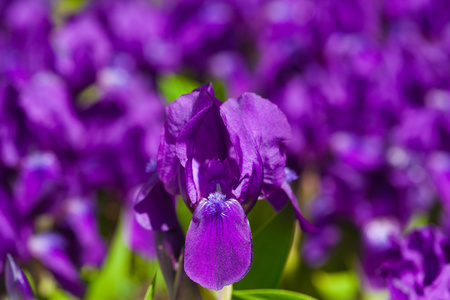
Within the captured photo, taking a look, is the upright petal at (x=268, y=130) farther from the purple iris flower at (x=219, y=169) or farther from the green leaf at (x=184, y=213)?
the green leaf at (x=184, y=213)

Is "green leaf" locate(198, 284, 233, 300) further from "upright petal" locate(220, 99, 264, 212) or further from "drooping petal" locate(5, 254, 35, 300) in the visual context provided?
"drooping petal" locate(5, 254, 35, 300)

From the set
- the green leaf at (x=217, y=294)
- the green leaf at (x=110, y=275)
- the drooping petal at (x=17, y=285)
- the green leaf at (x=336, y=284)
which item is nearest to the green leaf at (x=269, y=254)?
the green leaf at (x=217, y=294)

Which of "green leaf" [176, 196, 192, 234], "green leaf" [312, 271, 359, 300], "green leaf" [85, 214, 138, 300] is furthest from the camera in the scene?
"green leaf" [312, 271, 359, 300]

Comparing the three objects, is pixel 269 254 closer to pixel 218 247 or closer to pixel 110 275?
pixel 218 247

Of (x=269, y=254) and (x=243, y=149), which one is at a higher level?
(x=243, y=149)

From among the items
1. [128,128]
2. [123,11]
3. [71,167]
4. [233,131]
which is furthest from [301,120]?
[233,131]

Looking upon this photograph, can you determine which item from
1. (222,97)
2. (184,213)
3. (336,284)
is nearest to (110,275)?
(184,213)

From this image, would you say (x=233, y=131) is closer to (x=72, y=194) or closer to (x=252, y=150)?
(x=252, y=150)

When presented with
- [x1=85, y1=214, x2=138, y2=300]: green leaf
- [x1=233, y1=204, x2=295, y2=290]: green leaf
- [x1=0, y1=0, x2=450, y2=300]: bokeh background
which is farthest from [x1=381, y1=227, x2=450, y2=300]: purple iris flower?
[x1=85, y1=214, x2=138, y2=300]: green leaf
